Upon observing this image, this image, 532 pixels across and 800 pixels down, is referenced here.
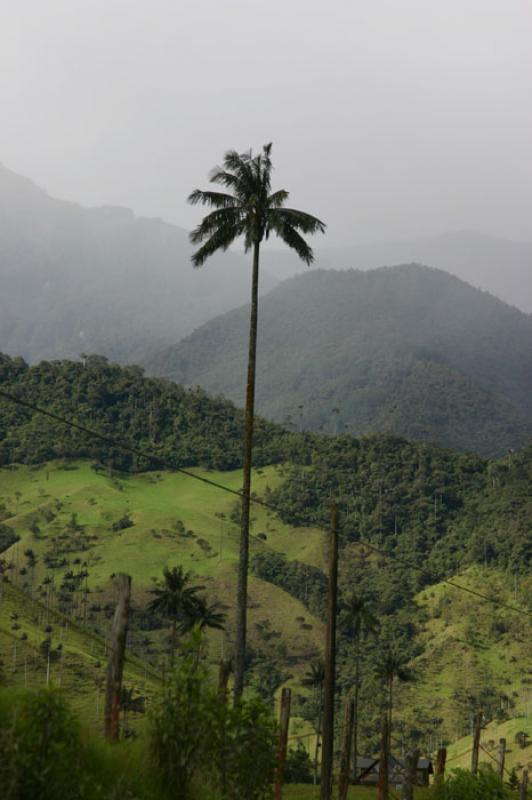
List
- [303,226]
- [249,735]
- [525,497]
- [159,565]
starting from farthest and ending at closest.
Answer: [525,497], [159,565], [303,226], [249,735]

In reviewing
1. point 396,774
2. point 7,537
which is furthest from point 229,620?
point 396,774

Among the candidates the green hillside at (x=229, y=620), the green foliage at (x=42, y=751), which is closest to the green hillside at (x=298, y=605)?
the green hillside at (x=229, y=620)

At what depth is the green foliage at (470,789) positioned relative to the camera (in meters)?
34.6

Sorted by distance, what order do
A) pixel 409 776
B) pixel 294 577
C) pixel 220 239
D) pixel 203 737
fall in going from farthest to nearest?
pixel 294 577 < pixel 220 239 < pixel 409 776 < pixel 203 737

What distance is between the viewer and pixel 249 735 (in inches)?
764

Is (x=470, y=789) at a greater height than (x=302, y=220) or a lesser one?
lesser

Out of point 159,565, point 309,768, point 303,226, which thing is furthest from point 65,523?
point 303,226

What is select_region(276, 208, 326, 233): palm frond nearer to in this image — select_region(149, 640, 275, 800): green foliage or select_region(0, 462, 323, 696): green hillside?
select_region(149, 640, 275, 800): green foliage

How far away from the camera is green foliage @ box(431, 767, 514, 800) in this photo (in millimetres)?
34625

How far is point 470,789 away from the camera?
34969 millimetres

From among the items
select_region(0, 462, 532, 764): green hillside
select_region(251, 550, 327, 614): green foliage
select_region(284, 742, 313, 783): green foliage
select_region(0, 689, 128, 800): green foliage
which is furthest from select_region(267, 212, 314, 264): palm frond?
select_region(251, 550, 327, 614): green foliage

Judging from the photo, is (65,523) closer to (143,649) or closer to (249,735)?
(143,649)

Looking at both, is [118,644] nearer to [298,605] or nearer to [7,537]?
[298,605]

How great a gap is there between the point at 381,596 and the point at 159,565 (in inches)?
1636
